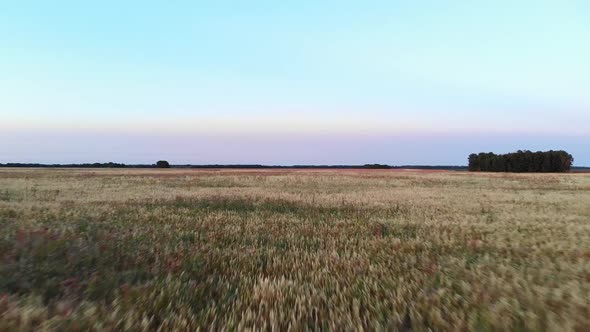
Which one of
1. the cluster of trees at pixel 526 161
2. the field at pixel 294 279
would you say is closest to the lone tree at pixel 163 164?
the cluster of trees at pixel 526 161

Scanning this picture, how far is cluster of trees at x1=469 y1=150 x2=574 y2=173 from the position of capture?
11025 centimetres

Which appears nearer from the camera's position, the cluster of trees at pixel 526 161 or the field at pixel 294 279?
the field at pixel 294 279

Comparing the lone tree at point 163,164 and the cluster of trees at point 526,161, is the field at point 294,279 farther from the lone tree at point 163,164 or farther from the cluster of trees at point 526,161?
the lone tree at point 163,164

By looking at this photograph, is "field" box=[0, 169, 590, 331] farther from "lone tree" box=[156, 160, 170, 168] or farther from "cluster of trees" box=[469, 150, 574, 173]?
"lone tree" box=[156, 160, 170, 168]

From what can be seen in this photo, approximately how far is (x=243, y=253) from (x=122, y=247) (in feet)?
7.23

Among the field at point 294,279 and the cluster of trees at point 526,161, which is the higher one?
the cluster of trees at point 526,161

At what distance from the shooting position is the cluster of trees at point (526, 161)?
110250 mm

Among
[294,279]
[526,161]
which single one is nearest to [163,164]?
[526,161]

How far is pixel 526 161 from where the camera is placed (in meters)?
115

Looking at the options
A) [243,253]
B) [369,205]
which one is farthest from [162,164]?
[243,253]

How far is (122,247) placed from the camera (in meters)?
7.99

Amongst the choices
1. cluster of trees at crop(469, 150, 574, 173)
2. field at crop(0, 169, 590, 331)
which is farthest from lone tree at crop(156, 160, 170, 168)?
field at crop(0, 169, 590, 331)

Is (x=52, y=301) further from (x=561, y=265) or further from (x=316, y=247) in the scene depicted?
(x=561, y=265)

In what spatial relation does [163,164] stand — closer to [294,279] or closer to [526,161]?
[526,161]
